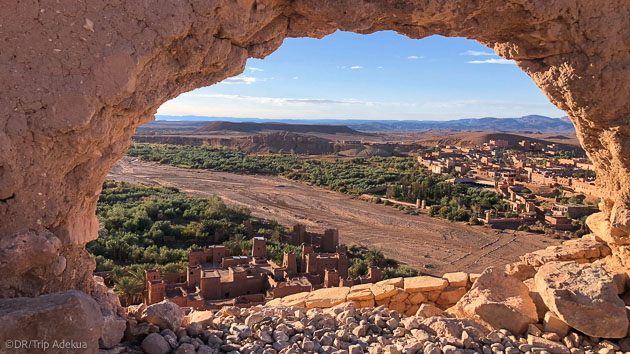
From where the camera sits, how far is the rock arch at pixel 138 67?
3.23 meters

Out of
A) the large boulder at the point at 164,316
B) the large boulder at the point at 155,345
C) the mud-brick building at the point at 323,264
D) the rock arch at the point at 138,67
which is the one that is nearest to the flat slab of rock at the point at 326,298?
the large boulder at the point at 164,316

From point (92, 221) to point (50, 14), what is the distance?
182 cm

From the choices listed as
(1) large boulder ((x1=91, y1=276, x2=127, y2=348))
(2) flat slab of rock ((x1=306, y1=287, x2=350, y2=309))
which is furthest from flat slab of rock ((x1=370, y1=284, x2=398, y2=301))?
(1) large boulder ((x1=91, y1=276, x2=127, y2=348))

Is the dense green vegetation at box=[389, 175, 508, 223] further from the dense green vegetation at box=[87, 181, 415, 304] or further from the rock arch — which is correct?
the rock arch

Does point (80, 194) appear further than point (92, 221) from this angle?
No

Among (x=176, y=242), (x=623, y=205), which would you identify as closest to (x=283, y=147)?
(x=176, y=242)

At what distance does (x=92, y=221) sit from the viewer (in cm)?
410

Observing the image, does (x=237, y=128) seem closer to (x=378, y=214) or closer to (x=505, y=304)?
(x=378, y=214)

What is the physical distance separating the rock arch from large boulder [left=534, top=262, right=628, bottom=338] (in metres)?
0.90

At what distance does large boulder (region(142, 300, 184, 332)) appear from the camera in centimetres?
397

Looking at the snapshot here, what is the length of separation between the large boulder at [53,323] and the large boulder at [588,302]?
4.34m

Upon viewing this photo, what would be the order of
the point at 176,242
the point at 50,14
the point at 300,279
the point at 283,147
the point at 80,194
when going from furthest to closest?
the point at 283,147
the point at 176,242
the point at 300,279
the point at 80,194
the point at 50,14

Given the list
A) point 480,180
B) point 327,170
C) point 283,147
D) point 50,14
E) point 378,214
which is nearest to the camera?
point 50,14

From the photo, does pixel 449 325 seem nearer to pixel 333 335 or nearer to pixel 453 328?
pixel 453 328
